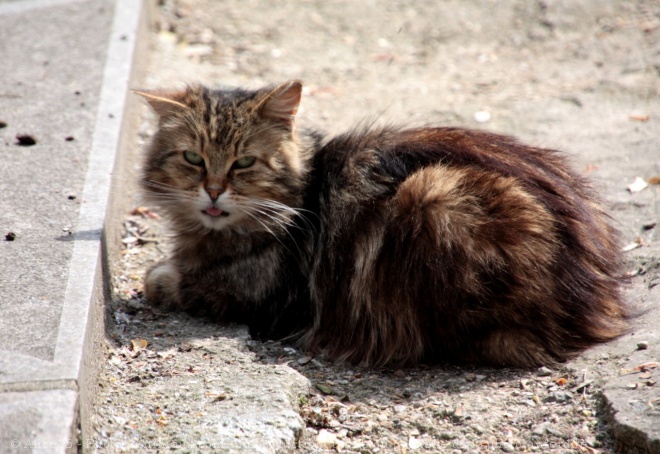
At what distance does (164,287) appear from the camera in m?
3.96

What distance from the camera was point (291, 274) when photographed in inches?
153

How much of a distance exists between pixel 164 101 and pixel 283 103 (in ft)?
1.90

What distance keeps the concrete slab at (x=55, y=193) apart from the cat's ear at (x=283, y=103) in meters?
0.96

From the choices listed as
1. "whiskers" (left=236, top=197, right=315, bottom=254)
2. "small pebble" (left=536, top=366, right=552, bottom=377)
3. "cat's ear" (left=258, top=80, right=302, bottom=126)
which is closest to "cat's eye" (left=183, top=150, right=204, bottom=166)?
"whiskers" (left=236, top=197, right=315, bottom=254)

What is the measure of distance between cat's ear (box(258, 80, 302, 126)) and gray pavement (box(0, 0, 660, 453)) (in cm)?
96

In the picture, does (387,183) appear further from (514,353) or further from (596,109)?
(596,109)

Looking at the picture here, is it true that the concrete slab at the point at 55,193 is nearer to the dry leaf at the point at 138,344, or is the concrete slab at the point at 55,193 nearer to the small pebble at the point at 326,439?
the dry leaf at the point at 138,344

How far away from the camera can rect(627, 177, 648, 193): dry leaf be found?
15.8ft

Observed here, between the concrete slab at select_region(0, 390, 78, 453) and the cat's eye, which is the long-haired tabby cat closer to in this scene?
the cat's eye

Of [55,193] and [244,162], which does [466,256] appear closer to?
[244,162]

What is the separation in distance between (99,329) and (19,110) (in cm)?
205

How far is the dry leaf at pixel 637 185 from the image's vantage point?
15.8 ft

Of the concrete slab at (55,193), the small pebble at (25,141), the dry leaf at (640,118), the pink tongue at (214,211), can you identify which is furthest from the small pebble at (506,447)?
the dry leaf at (640,118)

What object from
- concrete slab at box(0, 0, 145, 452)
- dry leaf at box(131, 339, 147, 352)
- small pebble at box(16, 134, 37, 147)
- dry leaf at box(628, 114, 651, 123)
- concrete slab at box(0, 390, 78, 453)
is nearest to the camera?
concrete slab at box(0, 390, 78, 453)
